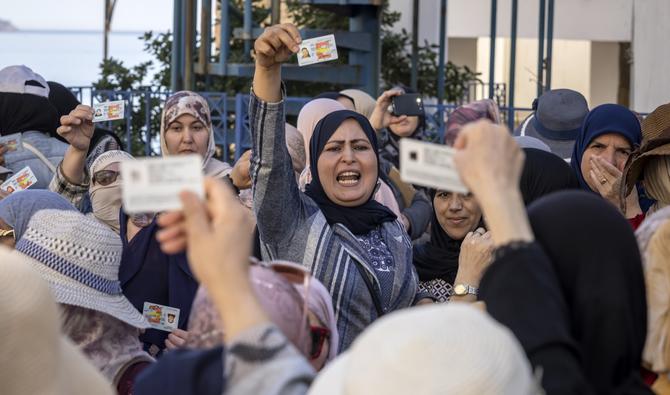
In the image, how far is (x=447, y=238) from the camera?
4.97 meters

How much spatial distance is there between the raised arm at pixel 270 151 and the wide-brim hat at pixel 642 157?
1135 mm

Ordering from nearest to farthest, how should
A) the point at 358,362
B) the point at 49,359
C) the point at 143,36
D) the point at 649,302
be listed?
the point at 358,362
the point at 49,359
the point at 649,302
the point at 143,36

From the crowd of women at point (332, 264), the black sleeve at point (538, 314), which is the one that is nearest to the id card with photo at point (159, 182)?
the crowd of women at point (332, 264)

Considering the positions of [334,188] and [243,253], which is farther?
[334,188]

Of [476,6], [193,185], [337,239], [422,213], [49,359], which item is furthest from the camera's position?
[476,6]

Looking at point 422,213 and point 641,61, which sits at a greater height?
point 641,61

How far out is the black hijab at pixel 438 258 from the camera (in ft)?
15.7

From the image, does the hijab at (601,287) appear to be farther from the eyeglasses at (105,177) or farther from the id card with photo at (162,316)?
the eyeglasses at (105,177)

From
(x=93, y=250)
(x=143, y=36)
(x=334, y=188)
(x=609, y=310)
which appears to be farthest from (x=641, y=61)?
(x=609, y=310)

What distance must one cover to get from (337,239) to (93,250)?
35.5 inches

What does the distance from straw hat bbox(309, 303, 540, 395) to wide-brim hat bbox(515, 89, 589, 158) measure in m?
4.63

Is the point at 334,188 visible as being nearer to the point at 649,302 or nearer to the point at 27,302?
the point at 649,302

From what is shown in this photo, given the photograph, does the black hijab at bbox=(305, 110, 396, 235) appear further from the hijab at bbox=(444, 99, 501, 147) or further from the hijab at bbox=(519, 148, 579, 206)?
the hijab at bbox=(444, 99, 501, 147)

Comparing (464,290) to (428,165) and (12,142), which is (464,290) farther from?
(12,142)
